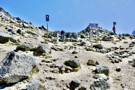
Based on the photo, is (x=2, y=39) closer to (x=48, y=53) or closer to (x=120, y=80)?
(x=48, y=53)

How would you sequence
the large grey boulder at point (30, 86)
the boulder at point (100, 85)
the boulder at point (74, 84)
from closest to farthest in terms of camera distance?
1. the large grey boulder at point (30, 86)
2. the boulder at point (74, 84)
3. the boulder at point (100, 85)

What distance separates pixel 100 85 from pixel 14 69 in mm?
A: 5468

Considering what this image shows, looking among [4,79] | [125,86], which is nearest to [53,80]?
[4,79]

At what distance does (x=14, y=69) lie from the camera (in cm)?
642

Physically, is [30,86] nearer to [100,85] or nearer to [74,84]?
[74,84]

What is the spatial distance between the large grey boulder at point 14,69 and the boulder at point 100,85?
4.13 metres

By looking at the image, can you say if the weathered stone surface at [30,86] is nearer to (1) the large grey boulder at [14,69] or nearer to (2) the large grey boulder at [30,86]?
(2) the large grey boulder at [30,86]

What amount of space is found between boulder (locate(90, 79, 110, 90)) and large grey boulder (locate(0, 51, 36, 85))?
13.5 ft

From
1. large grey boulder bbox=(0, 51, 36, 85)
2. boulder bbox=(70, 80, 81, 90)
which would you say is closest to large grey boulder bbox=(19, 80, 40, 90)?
large grey boulder bbox=(0, 51, 36, 85)

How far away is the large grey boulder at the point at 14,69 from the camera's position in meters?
6.18

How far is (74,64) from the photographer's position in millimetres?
10742

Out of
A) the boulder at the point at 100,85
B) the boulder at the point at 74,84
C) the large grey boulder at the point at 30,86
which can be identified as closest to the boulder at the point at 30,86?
the large grey boulder at the point at 30,86

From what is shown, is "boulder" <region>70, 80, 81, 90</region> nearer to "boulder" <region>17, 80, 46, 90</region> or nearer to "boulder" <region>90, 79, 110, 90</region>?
"boulder" <region>90, 79, 110, 90</region>

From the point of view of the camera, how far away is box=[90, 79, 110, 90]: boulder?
873 centimetres
